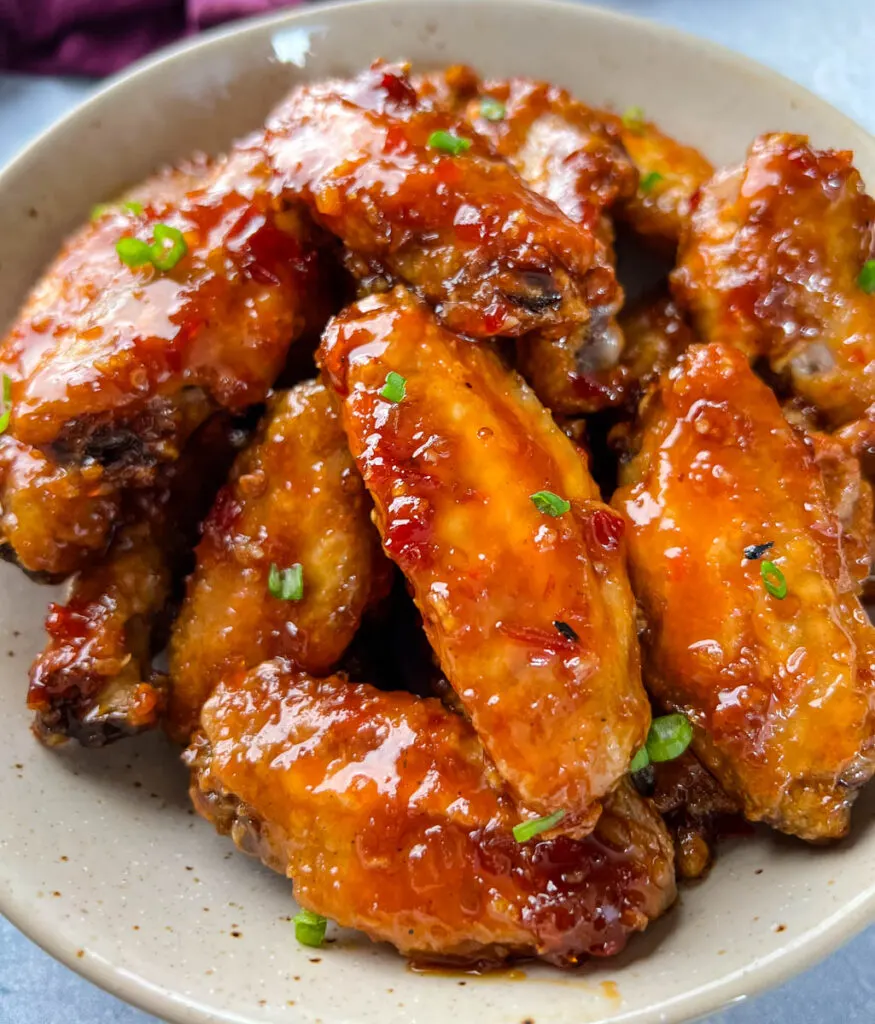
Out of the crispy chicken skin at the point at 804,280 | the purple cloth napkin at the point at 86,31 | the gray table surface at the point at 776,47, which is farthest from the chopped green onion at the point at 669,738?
the purple cloth napkin at the point at 86,31

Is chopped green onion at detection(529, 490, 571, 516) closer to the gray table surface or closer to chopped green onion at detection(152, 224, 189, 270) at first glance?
chopped green onion at detection(152, 224, 189, 270)

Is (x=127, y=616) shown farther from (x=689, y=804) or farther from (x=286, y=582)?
(x=689, y=804)

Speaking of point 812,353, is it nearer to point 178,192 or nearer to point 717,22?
point 178,192

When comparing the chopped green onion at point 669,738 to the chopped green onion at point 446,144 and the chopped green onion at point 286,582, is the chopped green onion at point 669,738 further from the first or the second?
the chopped green onion at point 446,144

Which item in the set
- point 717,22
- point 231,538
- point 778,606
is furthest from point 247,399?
point 717,22

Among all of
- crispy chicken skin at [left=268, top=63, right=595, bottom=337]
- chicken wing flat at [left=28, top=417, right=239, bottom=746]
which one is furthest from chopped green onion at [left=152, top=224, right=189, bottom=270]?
chicken wing flat at [left=28, top=417, right=239, bottom=746]

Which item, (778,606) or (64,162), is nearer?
(778,606)

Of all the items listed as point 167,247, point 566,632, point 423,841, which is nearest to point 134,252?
point 167,247
